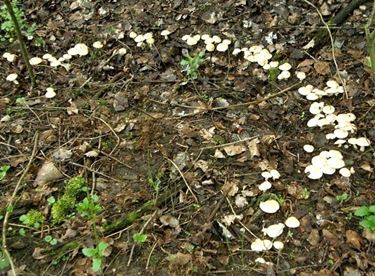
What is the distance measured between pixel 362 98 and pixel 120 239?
2.42m

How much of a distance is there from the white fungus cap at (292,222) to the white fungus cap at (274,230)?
0.14 feet

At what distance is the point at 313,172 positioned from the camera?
3.52 metres

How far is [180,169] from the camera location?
3666 millimetres

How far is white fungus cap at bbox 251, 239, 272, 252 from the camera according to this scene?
3.13m

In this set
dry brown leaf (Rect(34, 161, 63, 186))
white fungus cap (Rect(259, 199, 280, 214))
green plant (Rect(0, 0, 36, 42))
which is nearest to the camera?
white fungus cap (Rect(259, 199, 280, 214))

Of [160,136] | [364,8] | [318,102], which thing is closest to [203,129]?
[160,136]

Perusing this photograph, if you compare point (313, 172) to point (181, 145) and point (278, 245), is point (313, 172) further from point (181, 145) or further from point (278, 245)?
point (181, 145)

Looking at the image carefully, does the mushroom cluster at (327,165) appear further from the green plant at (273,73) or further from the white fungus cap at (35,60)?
the white fungus cap at (35,60)

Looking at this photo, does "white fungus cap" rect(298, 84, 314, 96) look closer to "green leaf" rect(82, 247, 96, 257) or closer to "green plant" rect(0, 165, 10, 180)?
"green leaf" rect(82, 247, 96, 257)

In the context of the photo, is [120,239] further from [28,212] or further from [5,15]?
[5,15]

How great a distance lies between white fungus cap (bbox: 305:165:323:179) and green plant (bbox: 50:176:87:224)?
1728mm

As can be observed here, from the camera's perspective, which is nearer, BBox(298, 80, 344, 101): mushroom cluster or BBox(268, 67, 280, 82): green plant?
BBox(298, 80, 344, 101): mushroom cluster

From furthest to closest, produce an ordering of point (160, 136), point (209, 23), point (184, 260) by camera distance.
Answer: point (209, 23) → point (160, 136) → point (184, 260)

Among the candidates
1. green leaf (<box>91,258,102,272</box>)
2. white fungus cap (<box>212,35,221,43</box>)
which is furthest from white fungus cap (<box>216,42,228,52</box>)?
green leaf (<box>91,258,102,272</box>)
